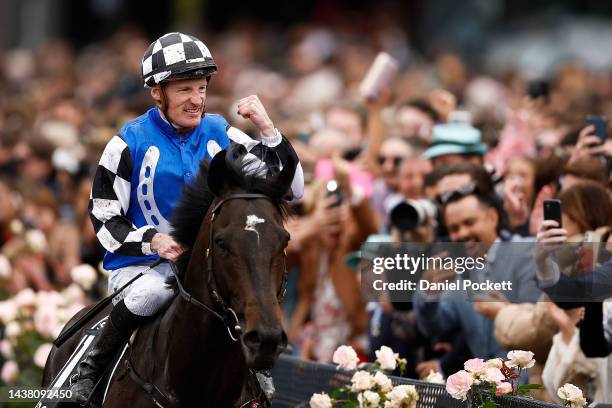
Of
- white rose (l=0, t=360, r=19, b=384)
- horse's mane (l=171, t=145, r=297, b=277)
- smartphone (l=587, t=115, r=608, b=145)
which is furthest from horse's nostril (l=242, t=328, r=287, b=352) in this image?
white rose (l=0, t=360, r=19, b=384)

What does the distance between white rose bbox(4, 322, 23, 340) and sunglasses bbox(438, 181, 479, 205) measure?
3.58 meters

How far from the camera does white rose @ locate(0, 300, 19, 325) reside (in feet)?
34.3

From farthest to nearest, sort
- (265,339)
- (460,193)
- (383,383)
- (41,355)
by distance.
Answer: (41,355) → (460,193) → (383,383) → (265,339)

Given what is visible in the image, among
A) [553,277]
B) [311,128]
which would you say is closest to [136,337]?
[553,277]

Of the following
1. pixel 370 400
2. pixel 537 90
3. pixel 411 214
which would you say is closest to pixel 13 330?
pixel 411 214

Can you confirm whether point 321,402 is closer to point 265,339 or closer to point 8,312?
point 265,339

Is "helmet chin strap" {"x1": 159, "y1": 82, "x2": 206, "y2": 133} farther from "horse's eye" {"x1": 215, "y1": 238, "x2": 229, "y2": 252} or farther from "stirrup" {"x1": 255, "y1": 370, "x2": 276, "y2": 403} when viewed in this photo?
"stirrup" {"x1": 255, "y1": 370, "x2": 276, "y2": 403}

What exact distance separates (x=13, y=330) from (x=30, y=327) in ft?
0.66

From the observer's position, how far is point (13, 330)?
10.3 m

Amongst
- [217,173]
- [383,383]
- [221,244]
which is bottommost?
[383,383]

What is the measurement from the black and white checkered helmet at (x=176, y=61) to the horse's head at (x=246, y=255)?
75 centimetres

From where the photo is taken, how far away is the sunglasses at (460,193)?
8.51 metres

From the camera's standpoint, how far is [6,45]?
32.8 meters

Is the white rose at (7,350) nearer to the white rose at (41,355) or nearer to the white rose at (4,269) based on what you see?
the white rose at (41,355)
